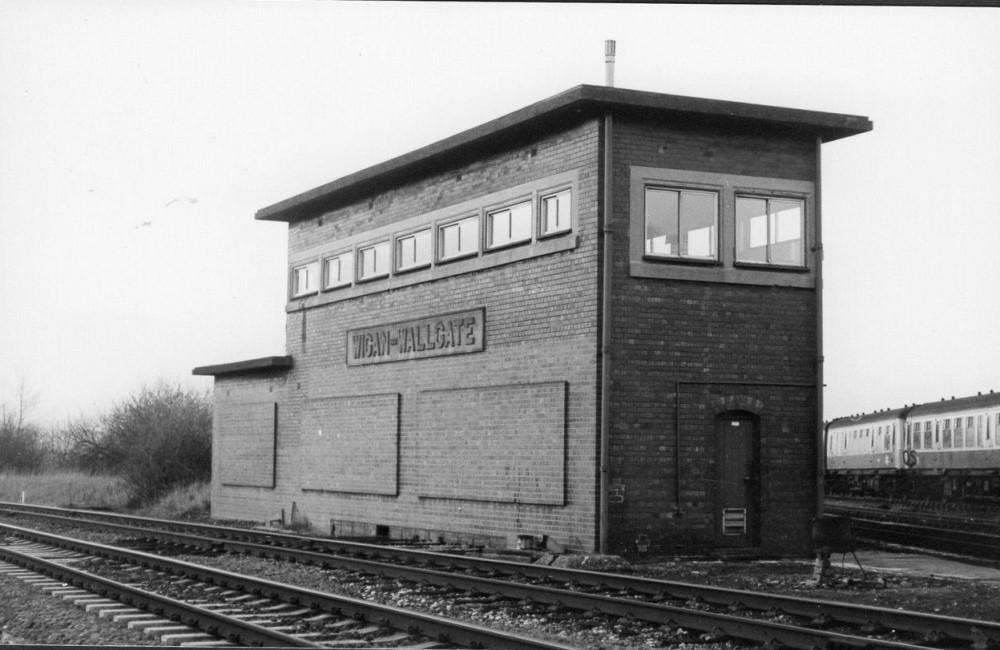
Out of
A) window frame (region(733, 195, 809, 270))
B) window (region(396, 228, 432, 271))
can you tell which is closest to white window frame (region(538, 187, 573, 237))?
window frame (region(733, 195, 809, 270))

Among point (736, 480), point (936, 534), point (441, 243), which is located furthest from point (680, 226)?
point (936, 534)

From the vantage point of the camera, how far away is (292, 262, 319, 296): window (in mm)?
25922

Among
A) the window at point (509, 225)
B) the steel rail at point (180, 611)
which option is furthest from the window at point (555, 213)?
the steel rail at point (180, 611)

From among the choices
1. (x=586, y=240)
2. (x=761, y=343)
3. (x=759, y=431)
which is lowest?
(x=759, y=431)

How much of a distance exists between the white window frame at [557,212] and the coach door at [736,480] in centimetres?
376

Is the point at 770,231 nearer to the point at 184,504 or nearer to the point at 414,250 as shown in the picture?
the point at 414,250

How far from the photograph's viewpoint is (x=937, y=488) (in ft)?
116

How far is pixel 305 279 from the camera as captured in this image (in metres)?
A: 26.4

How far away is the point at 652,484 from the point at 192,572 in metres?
6.61

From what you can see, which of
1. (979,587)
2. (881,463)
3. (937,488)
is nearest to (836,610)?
(979,587)

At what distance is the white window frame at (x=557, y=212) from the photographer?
58.1 feet

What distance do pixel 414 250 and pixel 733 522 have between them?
820cm

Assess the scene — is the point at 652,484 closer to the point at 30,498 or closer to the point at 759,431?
the point at 759,431

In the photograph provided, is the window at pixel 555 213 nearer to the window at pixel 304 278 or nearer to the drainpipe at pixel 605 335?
the drainpipe at pixel 605 335
